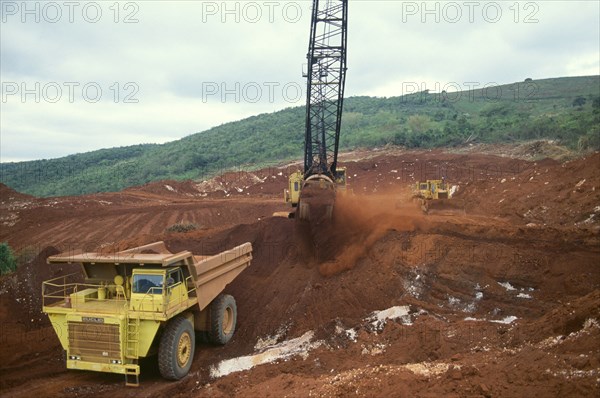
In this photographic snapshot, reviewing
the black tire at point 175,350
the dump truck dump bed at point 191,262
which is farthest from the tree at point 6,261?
the black tire at point 175,350

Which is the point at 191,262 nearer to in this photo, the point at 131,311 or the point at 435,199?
the point at 131,311

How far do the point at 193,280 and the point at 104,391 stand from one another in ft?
7.90

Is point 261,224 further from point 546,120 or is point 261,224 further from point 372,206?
point 546,120

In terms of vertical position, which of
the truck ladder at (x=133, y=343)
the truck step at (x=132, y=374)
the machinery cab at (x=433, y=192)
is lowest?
the truck step at (x=132, y=374)

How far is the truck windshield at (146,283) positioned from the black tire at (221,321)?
2.21m

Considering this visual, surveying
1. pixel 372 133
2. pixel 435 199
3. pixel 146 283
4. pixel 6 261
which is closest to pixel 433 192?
pixel 435 199

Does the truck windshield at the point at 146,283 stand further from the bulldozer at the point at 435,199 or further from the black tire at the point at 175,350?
the bulldozer at the point at 435,199

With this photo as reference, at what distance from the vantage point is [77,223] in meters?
27.2

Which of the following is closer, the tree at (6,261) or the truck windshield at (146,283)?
the truck windshield at (146,283)

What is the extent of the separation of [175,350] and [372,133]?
56.8 metres

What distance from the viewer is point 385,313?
11227 mm

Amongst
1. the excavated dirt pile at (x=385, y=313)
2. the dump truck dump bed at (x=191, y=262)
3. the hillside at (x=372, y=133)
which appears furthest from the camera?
the hillside at (x=372, y=133)

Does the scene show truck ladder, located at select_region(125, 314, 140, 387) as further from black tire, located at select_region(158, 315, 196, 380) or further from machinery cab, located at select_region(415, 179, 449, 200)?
machinery cab, located at select_region(415, 179, 449, 200)

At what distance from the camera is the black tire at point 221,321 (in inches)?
407
